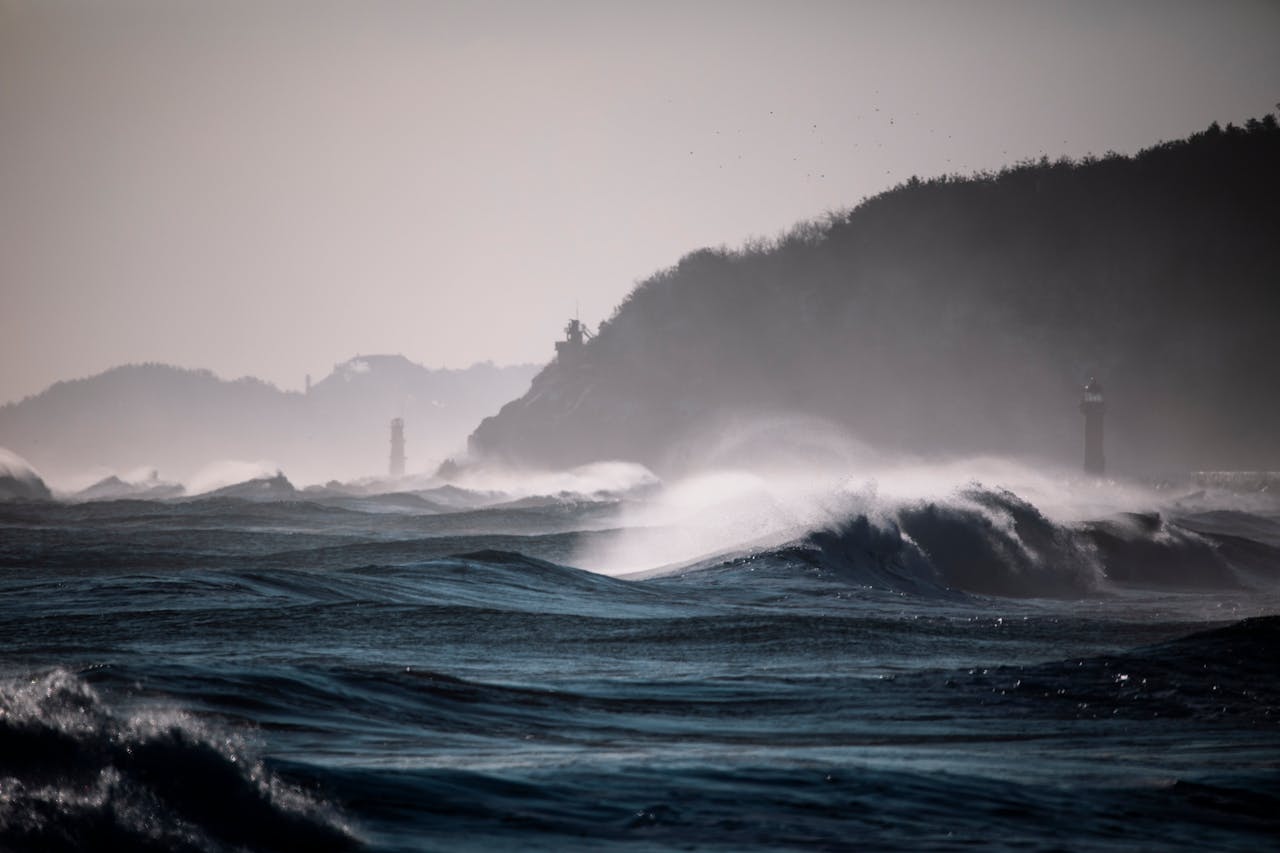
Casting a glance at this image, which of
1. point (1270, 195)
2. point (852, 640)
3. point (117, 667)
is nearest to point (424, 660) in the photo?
point (117, 667)

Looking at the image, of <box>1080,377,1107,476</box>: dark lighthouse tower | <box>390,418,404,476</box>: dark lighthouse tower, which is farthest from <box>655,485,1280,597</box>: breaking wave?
<box>390,418,404,476</box>: dark lighthouse tower

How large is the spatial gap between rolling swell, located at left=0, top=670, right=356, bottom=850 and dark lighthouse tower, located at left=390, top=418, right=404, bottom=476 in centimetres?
11972

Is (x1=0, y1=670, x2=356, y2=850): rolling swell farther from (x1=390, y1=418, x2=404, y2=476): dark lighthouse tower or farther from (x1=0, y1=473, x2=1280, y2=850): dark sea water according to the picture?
(x1=390, y1=418, x2=404, y2=476): dark lighthouse tower

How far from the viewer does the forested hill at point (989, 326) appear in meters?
84.1

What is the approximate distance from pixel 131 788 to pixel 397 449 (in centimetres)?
12393

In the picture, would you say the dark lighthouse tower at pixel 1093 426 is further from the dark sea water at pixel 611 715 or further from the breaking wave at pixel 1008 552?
the dark sea water at pixel 611 715

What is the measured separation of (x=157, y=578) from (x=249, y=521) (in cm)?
2511

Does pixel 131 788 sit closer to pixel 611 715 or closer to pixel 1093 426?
pixel 611 715

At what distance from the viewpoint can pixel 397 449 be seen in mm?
129625

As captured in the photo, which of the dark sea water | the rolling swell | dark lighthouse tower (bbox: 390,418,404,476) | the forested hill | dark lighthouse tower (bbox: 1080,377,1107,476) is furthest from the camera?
dark lighthouse tower (bbox: 390,418,404,476)

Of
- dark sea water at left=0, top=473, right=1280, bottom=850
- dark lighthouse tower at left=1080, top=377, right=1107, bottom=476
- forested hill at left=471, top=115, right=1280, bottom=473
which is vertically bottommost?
dark sea water at left=0, top=473, right=1280, bottom=850

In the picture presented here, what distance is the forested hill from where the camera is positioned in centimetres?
8412

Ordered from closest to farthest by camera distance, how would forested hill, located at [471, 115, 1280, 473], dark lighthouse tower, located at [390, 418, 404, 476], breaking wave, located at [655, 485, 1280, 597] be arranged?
breaking wave, located at [655, 485, 1280, 597] → forested hill, located at [471, 115, 1280, 473] → dark lighthouse tower, located at [390, 418, 404, 476]

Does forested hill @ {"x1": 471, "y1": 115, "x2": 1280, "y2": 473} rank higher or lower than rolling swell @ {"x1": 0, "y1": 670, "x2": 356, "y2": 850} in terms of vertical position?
higher
